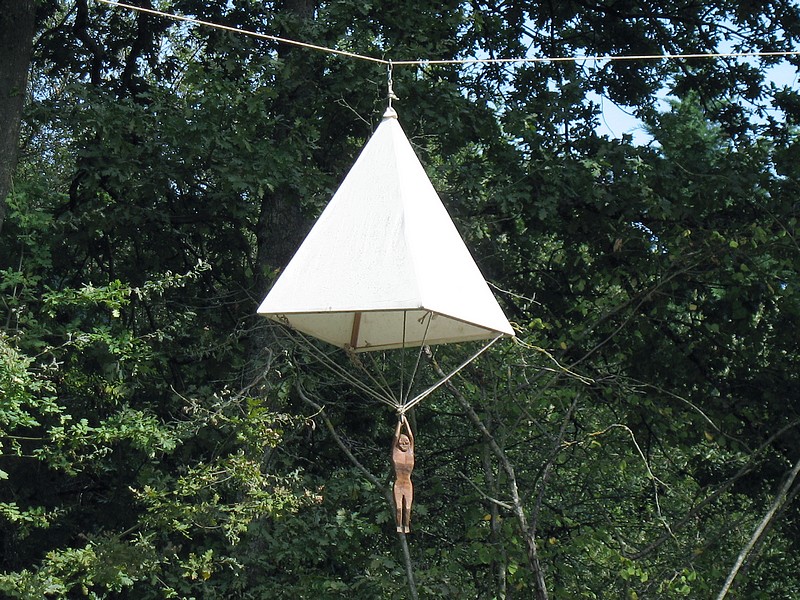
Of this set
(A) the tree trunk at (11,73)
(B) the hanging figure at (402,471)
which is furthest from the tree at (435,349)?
(B) the hanging figure at (402,471)

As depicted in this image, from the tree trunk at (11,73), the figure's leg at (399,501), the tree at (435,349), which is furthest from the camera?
the tree trunk at (11,73)

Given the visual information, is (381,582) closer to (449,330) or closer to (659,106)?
(449,330)

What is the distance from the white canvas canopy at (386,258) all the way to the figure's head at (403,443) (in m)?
0.39

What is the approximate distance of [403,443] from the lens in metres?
3.88

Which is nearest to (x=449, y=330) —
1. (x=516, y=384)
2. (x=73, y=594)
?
(x=516, y=384)

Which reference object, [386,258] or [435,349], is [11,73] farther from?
[386,258]

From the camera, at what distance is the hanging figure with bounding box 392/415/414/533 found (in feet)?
12.4

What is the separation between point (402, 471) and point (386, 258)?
734mm

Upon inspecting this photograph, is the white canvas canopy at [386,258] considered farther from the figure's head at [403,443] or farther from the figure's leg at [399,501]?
the figure's leg at [399,501]

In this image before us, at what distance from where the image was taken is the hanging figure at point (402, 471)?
379 centimetres

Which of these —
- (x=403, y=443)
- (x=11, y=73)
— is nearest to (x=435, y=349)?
(x=403, y=443)

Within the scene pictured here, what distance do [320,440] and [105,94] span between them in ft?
8.92

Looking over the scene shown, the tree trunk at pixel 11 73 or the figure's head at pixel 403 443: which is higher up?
the tree trunk at pixel 11 73

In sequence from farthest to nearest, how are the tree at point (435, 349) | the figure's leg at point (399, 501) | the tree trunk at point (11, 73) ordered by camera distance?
the tree trunk at point (11, 73) < the tree at point (435, 349) < the figure's leg at point (399, 501)
